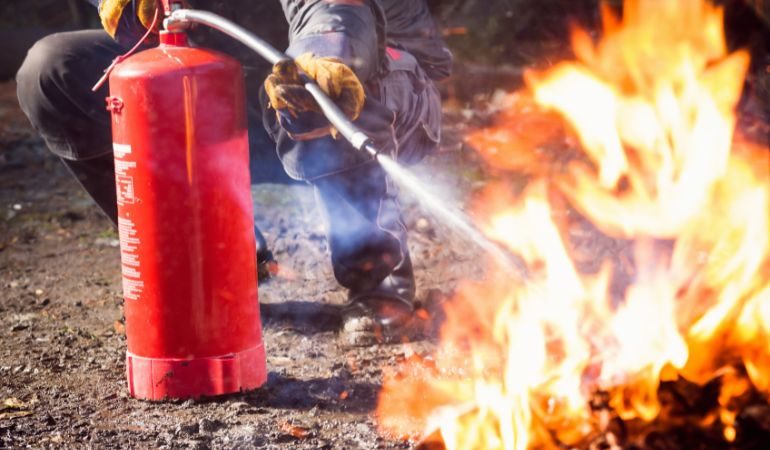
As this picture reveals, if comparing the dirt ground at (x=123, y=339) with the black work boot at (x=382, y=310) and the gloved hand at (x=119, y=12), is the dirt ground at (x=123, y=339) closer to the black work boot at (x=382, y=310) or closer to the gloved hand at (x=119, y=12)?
the black work boot at (x=382, y=310)

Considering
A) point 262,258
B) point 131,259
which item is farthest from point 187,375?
point 262,258

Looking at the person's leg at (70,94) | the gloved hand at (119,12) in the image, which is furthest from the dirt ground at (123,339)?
the gloved hand at (119,12)

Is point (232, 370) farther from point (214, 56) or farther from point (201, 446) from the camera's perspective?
point (214, 56)

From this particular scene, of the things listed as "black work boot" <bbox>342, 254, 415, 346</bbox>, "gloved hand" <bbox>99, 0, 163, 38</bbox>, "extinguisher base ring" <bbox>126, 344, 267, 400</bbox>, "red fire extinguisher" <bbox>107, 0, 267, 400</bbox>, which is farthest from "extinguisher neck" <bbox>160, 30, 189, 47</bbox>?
"black work boot" <bbox>342, 254, 415, 346</bbox>

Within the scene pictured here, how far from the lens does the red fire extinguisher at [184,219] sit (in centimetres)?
282

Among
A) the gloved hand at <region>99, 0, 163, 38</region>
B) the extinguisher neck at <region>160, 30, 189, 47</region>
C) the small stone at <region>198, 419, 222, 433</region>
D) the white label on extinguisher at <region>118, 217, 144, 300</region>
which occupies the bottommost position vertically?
the small stone at <region>198, 419, 222, 433</region>

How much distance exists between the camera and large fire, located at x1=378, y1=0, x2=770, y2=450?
7.32ft

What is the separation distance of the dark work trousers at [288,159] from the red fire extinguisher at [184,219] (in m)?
0.56

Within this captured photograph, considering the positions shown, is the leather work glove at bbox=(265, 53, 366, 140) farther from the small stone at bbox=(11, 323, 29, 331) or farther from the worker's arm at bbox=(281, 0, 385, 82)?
the small stone at bbox=(11, 323, 29, 331)

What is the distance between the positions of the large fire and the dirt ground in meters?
0.18

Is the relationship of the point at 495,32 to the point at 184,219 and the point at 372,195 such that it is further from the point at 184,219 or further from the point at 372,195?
the point at 184,219

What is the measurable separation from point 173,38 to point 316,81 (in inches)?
20.7

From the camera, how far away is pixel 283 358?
3.48 m

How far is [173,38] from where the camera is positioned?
9.63 feet
